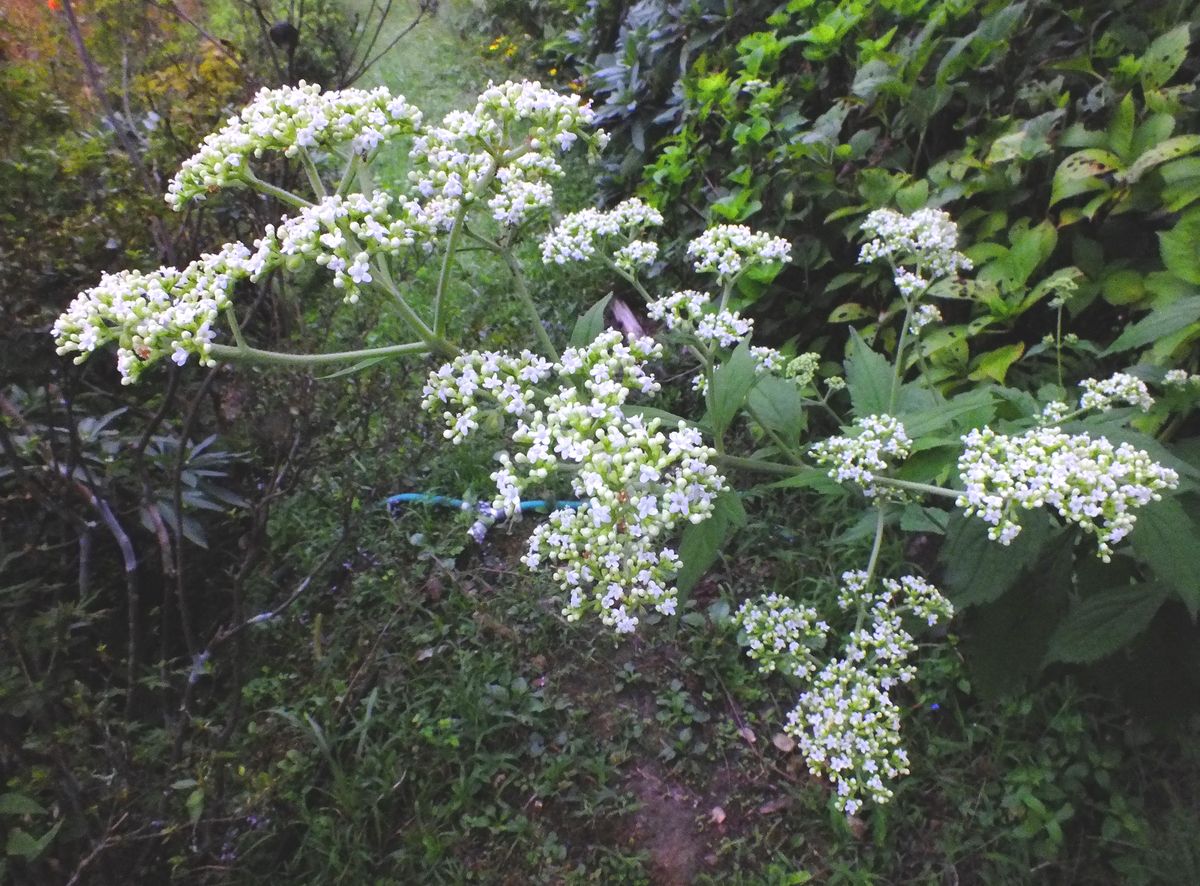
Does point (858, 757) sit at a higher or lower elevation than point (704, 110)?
lower

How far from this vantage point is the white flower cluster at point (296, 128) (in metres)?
1.35

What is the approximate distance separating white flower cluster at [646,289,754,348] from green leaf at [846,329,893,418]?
0.41 meters

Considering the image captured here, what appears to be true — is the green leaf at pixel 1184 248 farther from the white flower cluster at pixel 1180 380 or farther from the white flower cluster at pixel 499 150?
the white flower cluster at pixel 499 150

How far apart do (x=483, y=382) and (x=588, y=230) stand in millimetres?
766

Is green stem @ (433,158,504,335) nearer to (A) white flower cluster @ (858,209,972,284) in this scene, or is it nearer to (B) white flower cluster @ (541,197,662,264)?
(B) white flower cluster @ (541,197,662,264)

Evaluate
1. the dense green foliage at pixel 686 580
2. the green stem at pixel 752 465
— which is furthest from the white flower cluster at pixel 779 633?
the green stem at pixel 752 465

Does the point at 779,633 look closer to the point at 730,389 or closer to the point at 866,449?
the point at 866,449

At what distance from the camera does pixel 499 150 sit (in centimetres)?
146

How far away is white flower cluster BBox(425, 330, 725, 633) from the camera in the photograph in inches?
50.2

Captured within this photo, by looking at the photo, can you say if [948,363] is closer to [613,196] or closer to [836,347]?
[836,347]

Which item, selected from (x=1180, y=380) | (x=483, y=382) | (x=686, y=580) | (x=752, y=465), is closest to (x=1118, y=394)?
(x=1180, y=380)

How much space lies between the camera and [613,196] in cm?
530

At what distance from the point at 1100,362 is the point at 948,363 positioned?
51 centimetres

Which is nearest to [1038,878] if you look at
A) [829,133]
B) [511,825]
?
[511,825]
